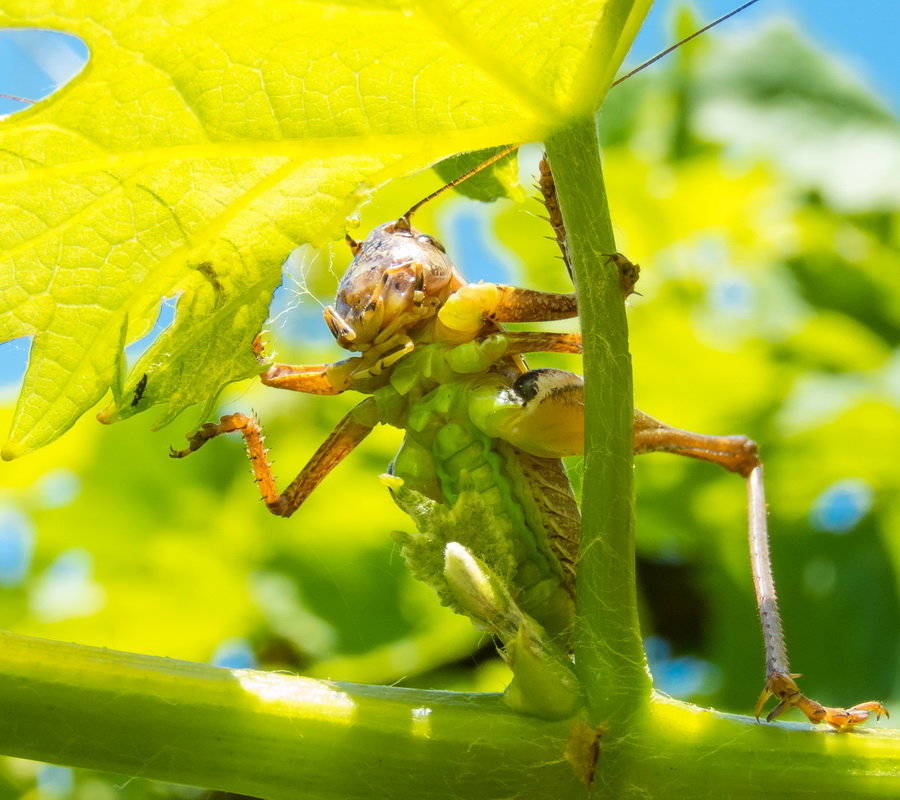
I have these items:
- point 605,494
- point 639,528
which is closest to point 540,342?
point 605,494

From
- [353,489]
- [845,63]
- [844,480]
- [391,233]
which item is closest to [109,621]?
[353,489]

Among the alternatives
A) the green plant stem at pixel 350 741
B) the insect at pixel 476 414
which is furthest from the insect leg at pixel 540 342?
the green plant stem at pixel 350 741

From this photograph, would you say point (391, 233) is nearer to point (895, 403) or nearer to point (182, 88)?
point (182, 88)

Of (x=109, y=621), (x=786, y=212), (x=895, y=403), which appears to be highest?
(x=786, y=212)

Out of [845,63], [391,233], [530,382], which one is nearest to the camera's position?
[530,382]

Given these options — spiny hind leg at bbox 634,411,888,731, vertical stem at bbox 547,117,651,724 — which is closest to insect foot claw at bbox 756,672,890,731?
spiny hind leg at bbox 634,411,888,731
